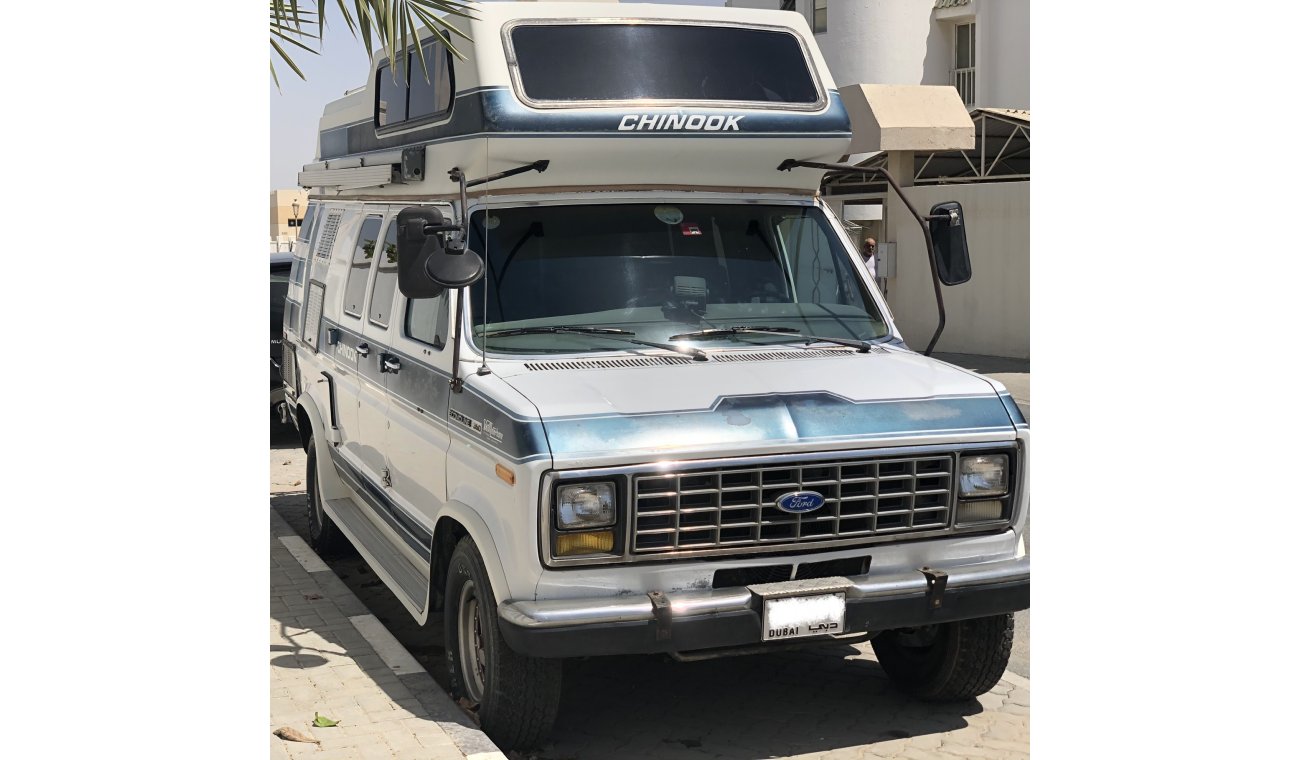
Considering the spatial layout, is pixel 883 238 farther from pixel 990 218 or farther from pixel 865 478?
pixel 865 478

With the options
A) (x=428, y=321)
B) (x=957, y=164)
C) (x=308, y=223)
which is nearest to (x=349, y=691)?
(x=428, y=321)

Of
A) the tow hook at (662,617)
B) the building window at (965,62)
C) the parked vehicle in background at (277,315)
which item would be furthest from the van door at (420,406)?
the building window at (965,62)

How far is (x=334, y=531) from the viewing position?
8.69 meters

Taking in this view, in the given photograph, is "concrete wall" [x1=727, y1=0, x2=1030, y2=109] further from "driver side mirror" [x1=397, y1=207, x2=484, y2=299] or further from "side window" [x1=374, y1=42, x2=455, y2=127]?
"driver side mirror" [x1=397, y1=207, x2=484, y2=299]

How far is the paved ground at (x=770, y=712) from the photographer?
5.68m

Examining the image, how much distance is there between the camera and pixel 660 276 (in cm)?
620

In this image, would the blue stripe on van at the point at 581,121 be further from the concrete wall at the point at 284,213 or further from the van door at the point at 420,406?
the concrete wall at the point at 284,213

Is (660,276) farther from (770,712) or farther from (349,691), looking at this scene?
(349,691)

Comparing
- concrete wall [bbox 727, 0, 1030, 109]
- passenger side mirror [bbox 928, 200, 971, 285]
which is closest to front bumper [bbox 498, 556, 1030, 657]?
passenger side mirror [bbox 928, 200, 971, 285]

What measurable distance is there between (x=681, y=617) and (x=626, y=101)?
2.33m

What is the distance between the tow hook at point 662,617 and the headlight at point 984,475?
124 centimetres

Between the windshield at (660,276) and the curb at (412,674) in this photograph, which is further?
the windshield at (660,276)

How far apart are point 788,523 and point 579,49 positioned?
230 cm

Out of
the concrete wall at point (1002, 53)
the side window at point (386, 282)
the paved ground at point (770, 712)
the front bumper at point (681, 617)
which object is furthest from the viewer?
the concrete wall at point (1002, 53)
